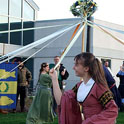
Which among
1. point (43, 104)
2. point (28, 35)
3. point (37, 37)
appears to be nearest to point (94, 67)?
point (43, 104)

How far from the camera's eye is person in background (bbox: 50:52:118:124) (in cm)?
349

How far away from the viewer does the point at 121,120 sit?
9375 millimetres

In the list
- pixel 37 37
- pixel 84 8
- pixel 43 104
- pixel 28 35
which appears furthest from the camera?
pixel 37 37

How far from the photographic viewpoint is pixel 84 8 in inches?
323

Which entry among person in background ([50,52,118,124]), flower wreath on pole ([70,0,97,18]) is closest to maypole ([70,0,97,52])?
flower wreath on pole ([70,0,97,18])

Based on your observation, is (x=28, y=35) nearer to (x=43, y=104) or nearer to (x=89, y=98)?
(x=43, y=104)

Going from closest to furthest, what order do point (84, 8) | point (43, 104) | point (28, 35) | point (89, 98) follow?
point (89, 98) < point (84, 8) < point (43, 104) < point (28, 35)

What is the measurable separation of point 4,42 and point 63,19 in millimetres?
3450

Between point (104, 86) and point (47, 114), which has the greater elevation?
point (104, 86)

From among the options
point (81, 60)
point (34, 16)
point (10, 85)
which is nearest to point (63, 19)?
point (34, 16)

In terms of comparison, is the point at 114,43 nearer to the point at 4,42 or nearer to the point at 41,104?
the point at 4,42

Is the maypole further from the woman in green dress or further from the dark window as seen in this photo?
the dark window

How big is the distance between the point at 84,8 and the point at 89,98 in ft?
16.0

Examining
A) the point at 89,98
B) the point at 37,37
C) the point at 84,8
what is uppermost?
the point at 84,8
